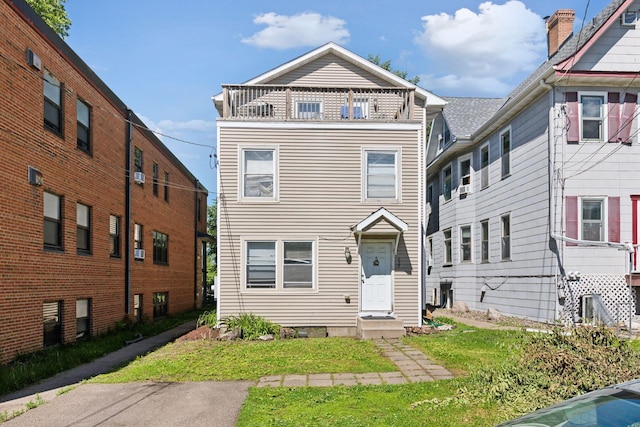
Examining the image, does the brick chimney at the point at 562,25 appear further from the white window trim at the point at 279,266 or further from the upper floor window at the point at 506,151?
the white window trim at the point at 279,266

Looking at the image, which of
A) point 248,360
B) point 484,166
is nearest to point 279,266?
point 248,360

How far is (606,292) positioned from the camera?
12.8 m

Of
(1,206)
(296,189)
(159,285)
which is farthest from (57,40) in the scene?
(159,285)

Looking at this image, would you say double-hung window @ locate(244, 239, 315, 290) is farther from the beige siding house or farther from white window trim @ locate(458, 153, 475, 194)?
white window trim @ locate(458, 153, 475, 194)

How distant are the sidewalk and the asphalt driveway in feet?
1.29

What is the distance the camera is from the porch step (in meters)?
11.8

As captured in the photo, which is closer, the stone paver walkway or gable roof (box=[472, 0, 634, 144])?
the stone paver walkway

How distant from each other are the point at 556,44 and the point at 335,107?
30.0ft

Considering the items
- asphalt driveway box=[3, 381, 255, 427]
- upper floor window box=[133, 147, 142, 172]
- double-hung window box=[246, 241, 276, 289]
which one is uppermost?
upper floor window box=[133, 147, 142, 172]

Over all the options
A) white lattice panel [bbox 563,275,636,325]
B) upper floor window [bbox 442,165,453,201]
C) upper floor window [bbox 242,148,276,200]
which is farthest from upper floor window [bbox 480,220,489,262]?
upper floor window [bbox 242,148,276,200]

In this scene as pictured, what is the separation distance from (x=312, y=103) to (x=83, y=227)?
7271 mm

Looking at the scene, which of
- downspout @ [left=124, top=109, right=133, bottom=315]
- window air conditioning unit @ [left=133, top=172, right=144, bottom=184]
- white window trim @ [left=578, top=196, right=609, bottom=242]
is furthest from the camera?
window air conditioning unit @ [left=133, top=172, right=144, bottom=184]

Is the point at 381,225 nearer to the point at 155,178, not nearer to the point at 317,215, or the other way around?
the point at 317,215

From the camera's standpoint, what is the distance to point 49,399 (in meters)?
6.94
